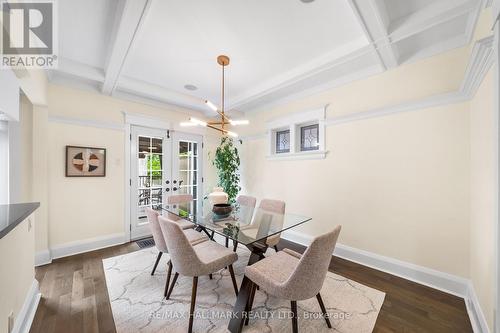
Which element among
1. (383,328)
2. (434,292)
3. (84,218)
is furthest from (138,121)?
(434,292)

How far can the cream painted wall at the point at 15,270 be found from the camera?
48.0 inches

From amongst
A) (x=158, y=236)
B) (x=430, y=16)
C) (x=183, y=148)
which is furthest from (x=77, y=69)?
(x=430, y=16)

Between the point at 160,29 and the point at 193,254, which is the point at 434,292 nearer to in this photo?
the point at 193,254

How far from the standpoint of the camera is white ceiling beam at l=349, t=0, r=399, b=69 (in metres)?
1.59

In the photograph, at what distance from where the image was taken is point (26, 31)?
1837 millimetres

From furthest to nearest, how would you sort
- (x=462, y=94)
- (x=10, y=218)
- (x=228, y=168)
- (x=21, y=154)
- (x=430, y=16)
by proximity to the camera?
(x=228, y=168) → (x=21, y=154) → (x=462, y=94) → (x=430, y=16) → (x=10, y=218)

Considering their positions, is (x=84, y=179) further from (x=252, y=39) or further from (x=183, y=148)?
(x=252, y=39)

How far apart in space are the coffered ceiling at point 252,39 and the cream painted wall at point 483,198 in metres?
0.81

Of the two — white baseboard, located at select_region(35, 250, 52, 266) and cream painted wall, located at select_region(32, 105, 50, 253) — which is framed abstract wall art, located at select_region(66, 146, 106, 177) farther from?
white baseboard, located at select_region(35, 250, 52, 266)

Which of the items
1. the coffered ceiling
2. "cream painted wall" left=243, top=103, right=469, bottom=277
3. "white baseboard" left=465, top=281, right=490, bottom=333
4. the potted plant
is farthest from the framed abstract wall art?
"white baseboard" left=465, top=281, right=490, bottom=333

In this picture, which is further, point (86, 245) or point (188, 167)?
point (188, 167)

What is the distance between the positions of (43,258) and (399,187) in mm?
4736

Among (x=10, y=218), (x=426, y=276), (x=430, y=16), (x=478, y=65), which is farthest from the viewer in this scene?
(x=426, y=276)

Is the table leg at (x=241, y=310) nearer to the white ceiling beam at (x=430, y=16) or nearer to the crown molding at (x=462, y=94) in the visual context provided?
the crown molding at (x=462, y=94)
